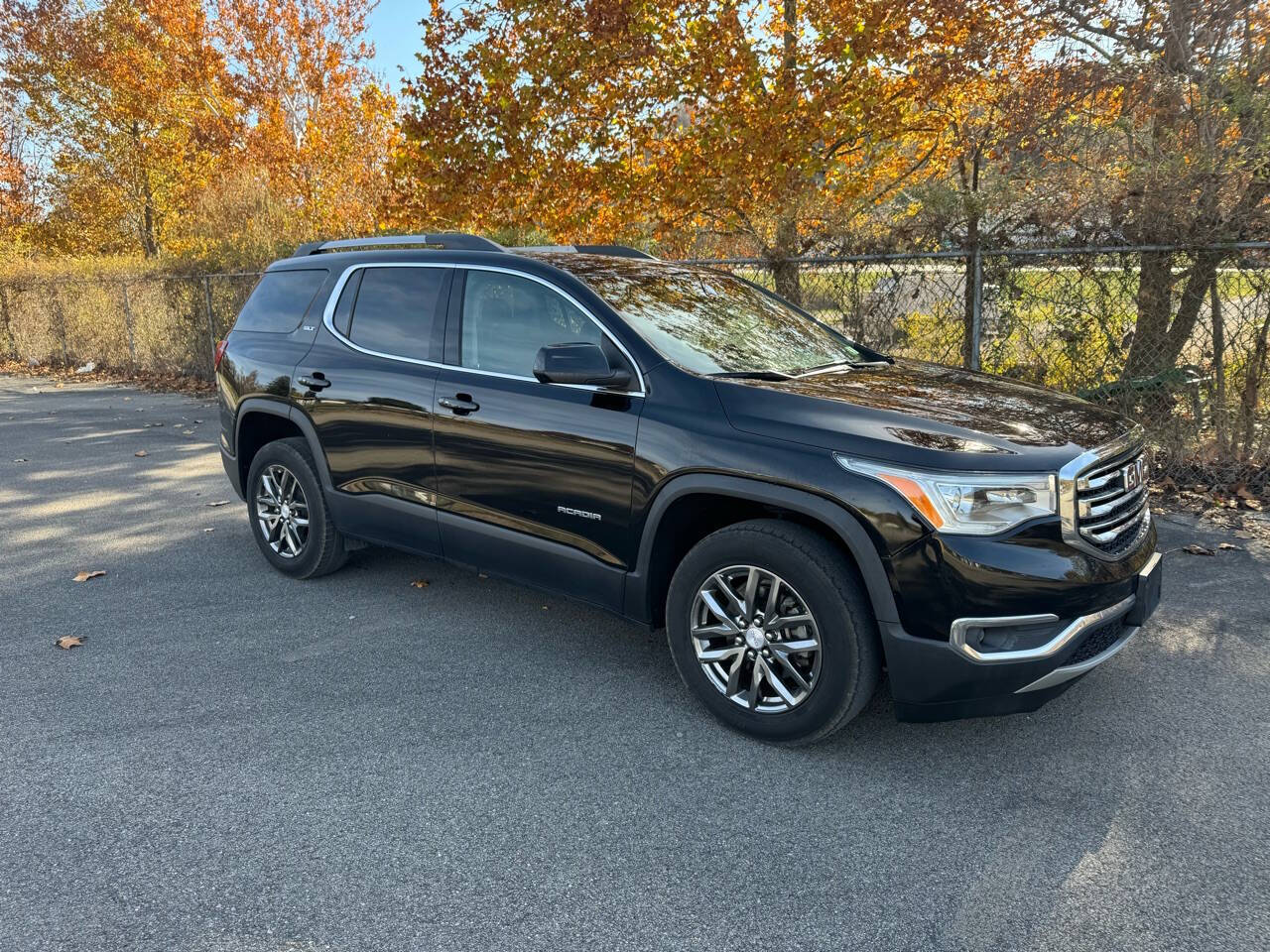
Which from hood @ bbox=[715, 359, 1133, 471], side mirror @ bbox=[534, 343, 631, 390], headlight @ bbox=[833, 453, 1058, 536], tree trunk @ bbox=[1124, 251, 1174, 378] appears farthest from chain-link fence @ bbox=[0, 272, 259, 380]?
headlight @ bbox=[833, 453, 1058, 536]

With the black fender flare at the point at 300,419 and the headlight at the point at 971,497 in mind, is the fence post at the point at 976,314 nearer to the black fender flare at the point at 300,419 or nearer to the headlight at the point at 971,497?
the headlight at the point at 971,497

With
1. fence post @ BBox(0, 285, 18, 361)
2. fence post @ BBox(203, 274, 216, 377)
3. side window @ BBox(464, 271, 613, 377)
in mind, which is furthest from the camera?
fence post @ BBox(0, 285, 18, 361)

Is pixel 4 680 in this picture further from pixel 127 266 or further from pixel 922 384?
pixel 127 266

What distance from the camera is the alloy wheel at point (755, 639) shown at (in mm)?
3379

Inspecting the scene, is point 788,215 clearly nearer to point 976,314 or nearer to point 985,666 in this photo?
point 976,314

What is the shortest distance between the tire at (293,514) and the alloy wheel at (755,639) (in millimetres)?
2594

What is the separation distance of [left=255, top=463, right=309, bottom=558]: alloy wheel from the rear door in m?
0.42

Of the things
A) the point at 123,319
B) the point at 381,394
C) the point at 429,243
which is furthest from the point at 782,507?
the point at 123,319

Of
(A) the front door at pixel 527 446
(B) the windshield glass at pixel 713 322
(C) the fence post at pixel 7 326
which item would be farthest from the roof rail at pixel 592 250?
(C) the fence post at pixel 7 326

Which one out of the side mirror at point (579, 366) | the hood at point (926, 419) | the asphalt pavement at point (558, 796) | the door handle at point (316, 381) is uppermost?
the side mirror at point (579, 366)

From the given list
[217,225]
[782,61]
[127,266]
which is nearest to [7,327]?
[127,266]

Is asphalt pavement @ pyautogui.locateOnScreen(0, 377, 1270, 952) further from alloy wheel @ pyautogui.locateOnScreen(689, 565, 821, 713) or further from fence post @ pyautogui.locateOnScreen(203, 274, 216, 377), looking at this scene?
fence post @ pyautogui.locateOnScreen(203, 274, 216, 377)

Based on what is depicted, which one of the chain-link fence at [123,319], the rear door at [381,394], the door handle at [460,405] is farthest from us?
the chain-link fence at [123,319]

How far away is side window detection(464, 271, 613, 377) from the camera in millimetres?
4082
